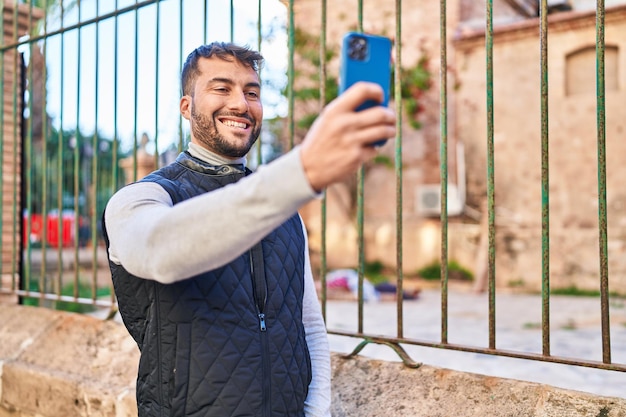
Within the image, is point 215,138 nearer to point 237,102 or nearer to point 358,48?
point 237,102

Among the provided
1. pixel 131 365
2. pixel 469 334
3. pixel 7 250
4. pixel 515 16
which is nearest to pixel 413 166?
pixel 515 16

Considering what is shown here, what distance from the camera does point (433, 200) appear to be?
13102mm

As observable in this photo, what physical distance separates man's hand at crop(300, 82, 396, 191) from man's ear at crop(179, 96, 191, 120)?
785 mm

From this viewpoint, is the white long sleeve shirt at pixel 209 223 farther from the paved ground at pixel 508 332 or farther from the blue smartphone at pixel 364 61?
the paved ground at pixel 508 332

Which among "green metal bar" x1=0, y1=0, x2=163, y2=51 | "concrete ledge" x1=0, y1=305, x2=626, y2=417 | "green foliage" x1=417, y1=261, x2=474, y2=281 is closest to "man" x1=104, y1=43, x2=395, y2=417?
"concrete ledge" x1=0, y1=305, x2=626, y2=417

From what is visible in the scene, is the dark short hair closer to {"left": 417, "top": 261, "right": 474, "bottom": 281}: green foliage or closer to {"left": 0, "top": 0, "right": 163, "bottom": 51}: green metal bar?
{"left": 0, "top": 0, "right": 163, "bottom": 51}: green metal bar

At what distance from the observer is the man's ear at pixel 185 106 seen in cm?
154

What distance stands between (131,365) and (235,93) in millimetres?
1632

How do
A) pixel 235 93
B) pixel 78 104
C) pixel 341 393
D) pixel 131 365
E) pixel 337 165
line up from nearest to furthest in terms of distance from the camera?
pixel 337 165
pixel 235 93
pixel 341 393
pixel 131 365
pixel 78 104

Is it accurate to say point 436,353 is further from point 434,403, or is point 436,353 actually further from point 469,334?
point 434,403

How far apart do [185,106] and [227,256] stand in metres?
0.79

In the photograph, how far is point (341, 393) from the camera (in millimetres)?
2117

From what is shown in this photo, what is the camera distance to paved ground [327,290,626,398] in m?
4.08

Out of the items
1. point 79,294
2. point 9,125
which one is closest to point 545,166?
point 9,125
